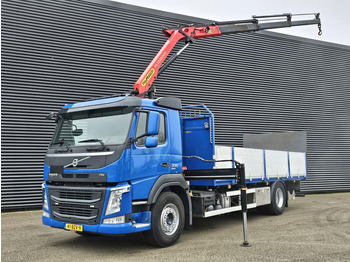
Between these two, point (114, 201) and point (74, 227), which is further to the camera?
point (74, 227)

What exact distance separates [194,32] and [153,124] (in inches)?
218

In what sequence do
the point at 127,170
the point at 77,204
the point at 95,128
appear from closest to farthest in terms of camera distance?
the point at 127,170
the point at 77,204
the point at 95,128

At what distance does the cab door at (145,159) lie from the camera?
19.4 ft

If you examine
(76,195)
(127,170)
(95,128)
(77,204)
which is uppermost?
(95,128)

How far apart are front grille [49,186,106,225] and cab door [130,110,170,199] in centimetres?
64

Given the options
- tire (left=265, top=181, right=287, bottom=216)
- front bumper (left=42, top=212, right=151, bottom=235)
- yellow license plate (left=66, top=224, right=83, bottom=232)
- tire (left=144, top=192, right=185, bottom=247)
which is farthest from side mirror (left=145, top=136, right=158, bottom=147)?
tire (left=265, top=181, right=287, bottom=216)

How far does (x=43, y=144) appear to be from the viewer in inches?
485

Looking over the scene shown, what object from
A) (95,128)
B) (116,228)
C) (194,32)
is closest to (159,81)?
(194,32)

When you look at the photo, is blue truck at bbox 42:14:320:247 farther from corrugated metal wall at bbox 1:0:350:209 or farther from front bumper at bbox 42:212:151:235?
corrugated metal wall at bbox 1:0:350:209

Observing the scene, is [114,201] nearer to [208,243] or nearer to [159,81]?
[208,243]

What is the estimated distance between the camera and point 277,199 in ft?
34.0

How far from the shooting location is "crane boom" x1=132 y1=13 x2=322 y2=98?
881 cm

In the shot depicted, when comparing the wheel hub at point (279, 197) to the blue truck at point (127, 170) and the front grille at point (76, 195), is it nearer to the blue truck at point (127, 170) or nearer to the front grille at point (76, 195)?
the blue truck at point (127, 170)

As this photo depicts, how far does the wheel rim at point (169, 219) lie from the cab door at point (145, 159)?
605mm
